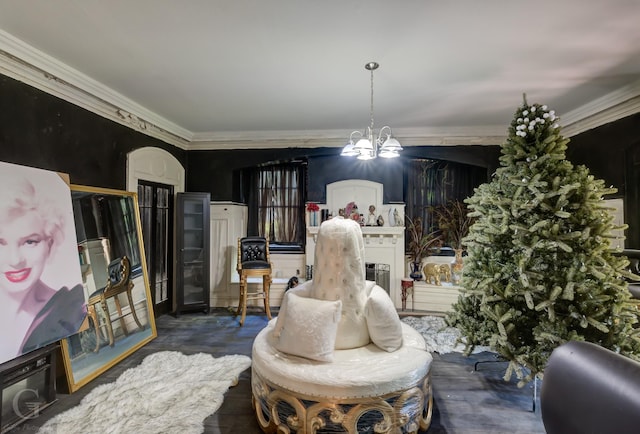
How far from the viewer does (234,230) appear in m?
4.82

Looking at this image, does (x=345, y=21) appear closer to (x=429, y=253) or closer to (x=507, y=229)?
(x=507, y=229)

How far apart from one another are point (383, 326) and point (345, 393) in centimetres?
51

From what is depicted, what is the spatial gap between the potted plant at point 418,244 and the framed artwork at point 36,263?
4.10 metres

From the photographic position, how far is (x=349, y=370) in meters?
1.79

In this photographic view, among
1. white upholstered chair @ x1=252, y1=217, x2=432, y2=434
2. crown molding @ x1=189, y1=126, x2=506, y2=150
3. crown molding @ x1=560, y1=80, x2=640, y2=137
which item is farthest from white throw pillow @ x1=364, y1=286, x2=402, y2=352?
crown molding @ x1=560, y1=80, x2=640, y2=137

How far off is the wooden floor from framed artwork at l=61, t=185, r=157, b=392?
0.16 metres

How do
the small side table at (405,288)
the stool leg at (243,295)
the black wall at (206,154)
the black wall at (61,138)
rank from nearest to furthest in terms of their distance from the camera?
the black wall at (61,138) → the black wall at (206,154) → the stool leg at (243,295) → the small side table at (405,288)

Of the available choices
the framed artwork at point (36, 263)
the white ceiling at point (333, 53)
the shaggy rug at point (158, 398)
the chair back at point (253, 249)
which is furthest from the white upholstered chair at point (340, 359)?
the chair back at point (253, 249)

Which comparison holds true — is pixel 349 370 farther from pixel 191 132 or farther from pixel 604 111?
pixel 191 132

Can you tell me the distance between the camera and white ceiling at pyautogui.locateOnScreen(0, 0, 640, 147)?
1.84m

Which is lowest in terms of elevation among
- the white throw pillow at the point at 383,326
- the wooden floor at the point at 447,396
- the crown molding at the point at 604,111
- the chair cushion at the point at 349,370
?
the wooden floor at the point at 447,396

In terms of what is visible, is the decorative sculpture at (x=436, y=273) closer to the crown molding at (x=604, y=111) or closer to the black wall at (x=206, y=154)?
the black wall at (x=206, y=154)

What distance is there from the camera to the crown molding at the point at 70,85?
86.6 inches

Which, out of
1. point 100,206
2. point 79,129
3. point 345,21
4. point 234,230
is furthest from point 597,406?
point 234,230
